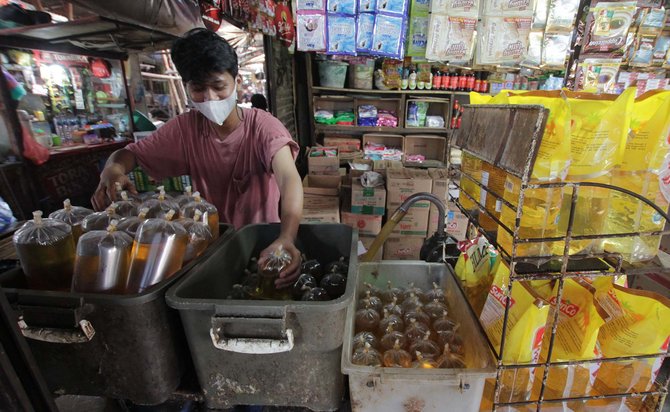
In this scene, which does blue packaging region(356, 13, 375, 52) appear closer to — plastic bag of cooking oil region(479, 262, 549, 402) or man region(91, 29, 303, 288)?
man region(91, 29, 303, 288)

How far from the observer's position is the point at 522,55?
10.4 ft

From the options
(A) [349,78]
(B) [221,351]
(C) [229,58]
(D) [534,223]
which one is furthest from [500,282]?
(A) [349,78]

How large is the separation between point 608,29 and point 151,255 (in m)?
2.67

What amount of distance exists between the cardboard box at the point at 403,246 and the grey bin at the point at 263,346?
245cm

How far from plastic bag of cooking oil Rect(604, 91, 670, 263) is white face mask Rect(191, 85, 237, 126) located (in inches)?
55.6

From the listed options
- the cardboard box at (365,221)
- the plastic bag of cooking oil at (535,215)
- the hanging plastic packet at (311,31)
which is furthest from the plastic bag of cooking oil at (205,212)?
the hanging plastic packet at (311,31)

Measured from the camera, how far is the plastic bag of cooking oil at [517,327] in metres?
0.83

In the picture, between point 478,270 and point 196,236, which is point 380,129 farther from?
point 196,236

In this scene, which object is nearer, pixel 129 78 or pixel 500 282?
pixel 500 282

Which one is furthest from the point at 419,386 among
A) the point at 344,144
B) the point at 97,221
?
the point at 344,144

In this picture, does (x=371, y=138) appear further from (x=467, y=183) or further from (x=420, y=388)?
(x=420, y=388)

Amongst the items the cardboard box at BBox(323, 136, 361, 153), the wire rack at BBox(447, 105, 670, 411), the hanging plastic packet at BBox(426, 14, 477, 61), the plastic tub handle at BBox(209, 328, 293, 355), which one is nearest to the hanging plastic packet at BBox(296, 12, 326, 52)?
the hanging plastic packet at BBox(426, 14, 477, 61)

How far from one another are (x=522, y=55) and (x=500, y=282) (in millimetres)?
3014

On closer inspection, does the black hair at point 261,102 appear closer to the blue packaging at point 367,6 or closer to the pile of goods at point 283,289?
the blue packaging at point 367,6
